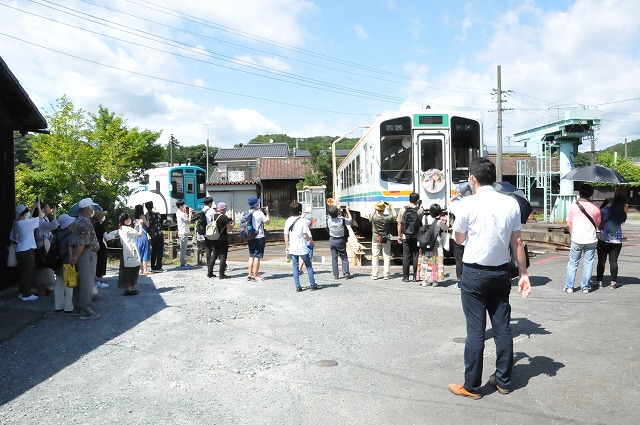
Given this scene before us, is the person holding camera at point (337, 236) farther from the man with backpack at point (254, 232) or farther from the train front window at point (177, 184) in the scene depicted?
the train front window at point (177, 184)

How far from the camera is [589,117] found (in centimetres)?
2894

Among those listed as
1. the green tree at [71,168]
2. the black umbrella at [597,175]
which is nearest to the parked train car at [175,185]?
the green tree at [71,168]

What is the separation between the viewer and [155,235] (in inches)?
443

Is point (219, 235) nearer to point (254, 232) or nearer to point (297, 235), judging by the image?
point (254, 232)

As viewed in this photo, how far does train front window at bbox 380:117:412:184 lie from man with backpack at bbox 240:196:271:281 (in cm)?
365

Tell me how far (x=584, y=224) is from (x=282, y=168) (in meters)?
30.2

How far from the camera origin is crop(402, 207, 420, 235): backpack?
9.39 meters

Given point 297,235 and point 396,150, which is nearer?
point 297,235

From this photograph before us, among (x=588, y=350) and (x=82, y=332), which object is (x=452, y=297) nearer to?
(x=588, y=350)

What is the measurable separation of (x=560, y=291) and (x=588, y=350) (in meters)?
3.29

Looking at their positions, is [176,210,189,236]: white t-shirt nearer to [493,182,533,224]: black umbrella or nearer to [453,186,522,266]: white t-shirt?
[493,182,533,224]: black umbrella

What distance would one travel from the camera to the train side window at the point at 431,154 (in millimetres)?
12250

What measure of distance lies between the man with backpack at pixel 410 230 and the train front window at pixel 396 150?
2535 mm

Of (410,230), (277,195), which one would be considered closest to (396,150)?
(410,230)
